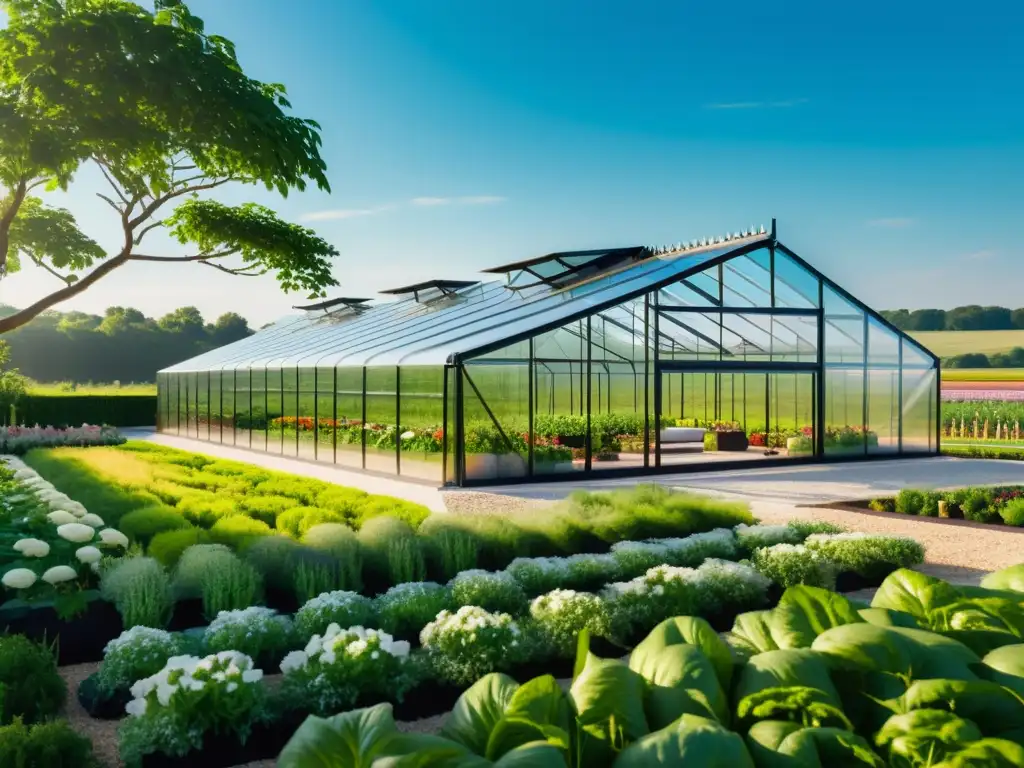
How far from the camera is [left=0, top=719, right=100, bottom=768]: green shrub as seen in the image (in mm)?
3391

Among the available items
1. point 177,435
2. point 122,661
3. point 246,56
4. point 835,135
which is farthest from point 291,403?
point 122,661

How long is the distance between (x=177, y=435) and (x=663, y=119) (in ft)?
60.8

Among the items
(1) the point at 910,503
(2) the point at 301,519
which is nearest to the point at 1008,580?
(2) the point at 301,519

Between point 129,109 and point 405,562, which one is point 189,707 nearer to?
point 405,562

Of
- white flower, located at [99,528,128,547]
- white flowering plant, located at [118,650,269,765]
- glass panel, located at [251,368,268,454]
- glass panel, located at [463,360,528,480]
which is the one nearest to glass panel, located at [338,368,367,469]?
glass panel, located at [463,360,528,480]

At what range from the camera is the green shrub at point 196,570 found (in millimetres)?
6703

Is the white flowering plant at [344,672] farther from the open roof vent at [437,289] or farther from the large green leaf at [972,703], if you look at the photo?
the open roof vent at [437,289]

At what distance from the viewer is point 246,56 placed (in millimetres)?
10547

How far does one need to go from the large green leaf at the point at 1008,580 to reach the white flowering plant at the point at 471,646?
3.39m

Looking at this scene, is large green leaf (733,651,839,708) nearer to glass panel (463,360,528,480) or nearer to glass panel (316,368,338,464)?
glass panel (463,360,528,480)

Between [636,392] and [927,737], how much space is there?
66.0 ft

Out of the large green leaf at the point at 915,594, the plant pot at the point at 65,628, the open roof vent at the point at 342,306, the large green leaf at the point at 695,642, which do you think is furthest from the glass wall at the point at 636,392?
the large green leaf at the point at 695,642

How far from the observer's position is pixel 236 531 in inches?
340

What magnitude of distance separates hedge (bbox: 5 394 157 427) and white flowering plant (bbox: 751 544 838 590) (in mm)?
28656
